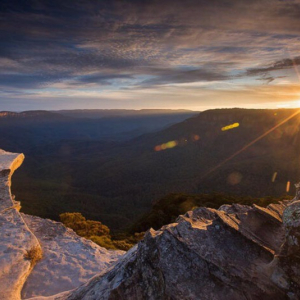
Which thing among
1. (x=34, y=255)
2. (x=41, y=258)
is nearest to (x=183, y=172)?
(x=41, y=258)

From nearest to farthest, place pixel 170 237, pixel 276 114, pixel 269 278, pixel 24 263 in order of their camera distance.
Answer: pixel 269 278 → pixel 170 237 → pixel 24 263 → pixel 276 114

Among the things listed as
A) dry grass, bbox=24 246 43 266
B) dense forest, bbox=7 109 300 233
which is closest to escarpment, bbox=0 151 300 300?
dry grass, bbox=24 246 43 266

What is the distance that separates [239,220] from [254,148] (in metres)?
142

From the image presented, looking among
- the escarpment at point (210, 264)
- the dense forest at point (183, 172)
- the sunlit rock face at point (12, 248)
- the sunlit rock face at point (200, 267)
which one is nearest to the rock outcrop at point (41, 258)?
the sunlit rock face at point (12, 248)

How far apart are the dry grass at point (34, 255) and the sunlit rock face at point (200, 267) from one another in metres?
5.12

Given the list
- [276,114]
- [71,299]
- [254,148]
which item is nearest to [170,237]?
[71,299]

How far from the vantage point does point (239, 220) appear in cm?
845

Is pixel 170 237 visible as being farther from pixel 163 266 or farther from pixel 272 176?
pixel 272 176

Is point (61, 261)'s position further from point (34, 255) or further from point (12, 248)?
point (12, 248)

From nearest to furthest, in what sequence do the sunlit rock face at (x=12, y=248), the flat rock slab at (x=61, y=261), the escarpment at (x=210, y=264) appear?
the escarpment at (x=210, y=264), the sunlit rock face at (x=12, y=248), the flat rock slab at (x=61, y=261)

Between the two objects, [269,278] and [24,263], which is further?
[24,263]

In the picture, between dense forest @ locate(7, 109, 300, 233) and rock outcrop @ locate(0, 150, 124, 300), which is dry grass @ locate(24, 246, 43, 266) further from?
dense forest @ locate(7, 109, 300, 233)

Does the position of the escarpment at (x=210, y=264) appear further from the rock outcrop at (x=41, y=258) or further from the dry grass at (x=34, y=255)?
the dry grass at (x=34, y=255)

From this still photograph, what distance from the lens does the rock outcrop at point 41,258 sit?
10.4 meters
